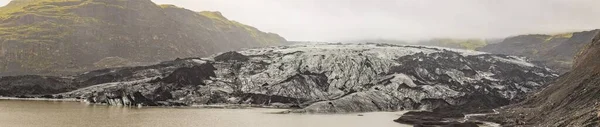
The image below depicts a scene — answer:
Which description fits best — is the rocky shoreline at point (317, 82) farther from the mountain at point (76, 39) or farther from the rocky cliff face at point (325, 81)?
the mountain at point (76, 39)

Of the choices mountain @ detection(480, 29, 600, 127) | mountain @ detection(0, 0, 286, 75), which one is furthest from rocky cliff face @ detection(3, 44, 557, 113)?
mountain @ detection(0, 0, 286, 75)

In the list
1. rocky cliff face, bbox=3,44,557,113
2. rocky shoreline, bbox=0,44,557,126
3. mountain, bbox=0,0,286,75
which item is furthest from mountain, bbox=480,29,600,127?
mountain, bbox=0,0,286,75

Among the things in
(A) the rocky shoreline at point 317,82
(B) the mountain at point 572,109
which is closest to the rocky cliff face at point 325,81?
(A) the rocky shoreline at point 317,82

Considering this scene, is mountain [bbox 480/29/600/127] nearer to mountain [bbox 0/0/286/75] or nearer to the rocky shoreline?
the rocky shoreline

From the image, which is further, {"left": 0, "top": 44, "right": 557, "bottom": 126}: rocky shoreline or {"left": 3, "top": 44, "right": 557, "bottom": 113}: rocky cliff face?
{"left": 3, "top": 44, "right": 557, "bottom": 113}: rocky cliff face

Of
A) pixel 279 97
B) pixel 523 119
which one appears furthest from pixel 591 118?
pixel 279 97

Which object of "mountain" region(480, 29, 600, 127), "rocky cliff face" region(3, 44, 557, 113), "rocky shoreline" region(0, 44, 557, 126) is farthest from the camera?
"rocky cliff face" region(3, 44, 557, 113)

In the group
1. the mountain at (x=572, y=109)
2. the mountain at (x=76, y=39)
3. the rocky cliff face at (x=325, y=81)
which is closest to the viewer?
the mountain at (x=572, y=109)

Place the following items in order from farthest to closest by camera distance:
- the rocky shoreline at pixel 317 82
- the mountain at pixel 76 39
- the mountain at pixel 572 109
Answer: the mountain at pixel 76 39 → the rocky shoreline at pixel 317 82 → the mountain at pixel 572 109

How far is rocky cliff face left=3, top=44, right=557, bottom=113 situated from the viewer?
91500mm

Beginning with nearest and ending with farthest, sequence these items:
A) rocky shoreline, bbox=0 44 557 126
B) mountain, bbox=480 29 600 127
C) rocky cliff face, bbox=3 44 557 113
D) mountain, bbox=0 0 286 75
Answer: mountain, bbox=480 29 600 127, rocky shoreline, bbox=0 44 557 126, rocky cliff face, bbox=3 44 557 113, mountain, bbox=0 0 286 75

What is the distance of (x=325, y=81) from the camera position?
10725cm

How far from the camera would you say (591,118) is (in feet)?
123

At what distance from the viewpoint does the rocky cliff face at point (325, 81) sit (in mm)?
91500
